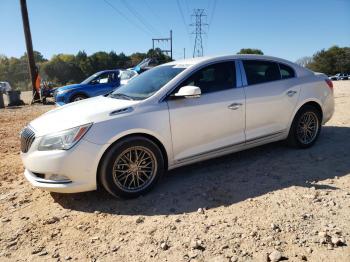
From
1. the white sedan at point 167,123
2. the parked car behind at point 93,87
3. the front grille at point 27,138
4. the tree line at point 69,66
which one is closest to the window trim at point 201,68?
the white sedan at point 167,123

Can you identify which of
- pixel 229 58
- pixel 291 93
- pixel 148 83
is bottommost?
pixel 291 93

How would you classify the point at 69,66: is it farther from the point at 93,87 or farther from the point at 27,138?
the point at 27,138

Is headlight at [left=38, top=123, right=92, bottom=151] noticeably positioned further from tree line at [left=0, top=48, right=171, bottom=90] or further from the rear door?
tree line at [left=0, top=48, right=171, bottom=90]

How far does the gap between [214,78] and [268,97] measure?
0.94 m

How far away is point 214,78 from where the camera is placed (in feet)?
16.4

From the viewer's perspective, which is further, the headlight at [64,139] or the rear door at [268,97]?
the rear door at [268,97]

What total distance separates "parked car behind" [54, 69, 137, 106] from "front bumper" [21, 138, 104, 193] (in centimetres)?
952

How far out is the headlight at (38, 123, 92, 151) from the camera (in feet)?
13.0

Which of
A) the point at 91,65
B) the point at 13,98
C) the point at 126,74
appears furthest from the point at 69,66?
the point at 126,74

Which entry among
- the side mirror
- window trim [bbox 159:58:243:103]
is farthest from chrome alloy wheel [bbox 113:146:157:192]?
the side mirror

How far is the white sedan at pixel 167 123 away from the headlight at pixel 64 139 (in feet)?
0.04

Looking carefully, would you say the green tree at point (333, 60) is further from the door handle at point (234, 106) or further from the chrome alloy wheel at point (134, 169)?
the chrome alloy wheel at point (134, 169)

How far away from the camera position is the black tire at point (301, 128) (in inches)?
228

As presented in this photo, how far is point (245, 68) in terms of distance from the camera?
5293 mm
